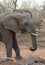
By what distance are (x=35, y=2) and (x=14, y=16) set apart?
619 inches

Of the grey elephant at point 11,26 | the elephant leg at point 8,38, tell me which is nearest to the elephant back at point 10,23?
the grey elephant at point 11,26

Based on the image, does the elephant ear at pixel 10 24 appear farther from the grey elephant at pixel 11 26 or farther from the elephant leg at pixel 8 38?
the elephant leg at pixel 8 38

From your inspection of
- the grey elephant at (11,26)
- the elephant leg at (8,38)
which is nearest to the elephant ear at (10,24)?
the grey elephant at (11,26)

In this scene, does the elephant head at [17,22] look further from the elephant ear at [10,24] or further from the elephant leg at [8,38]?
the elephant leg at [8,38]

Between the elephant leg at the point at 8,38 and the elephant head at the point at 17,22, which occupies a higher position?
the elephant head at the point at 17,22

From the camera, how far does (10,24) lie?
8.99 m

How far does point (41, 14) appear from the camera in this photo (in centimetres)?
1988

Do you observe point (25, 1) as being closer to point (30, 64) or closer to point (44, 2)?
point (44, 2)

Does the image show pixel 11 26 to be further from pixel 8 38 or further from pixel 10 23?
pixel 8 38

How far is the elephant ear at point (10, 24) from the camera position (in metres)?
8.91

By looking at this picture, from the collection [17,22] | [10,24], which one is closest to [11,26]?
[10,24]

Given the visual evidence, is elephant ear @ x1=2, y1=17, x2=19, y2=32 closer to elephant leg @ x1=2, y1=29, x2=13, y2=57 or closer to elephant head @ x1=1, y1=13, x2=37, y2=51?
elephant head @ x1=1, y1=13, x2=37, y2=51

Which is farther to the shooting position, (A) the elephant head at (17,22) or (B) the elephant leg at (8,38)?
(B) the elephant leg at (8,38)

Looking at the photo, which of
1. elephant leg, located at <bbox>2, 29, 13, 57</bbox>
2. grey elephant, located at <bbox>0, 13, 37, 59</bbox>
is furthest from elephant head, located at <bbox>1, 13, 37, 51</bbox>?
elephant leg, located at <bbox>2, 29, 13, 57</bbox>
